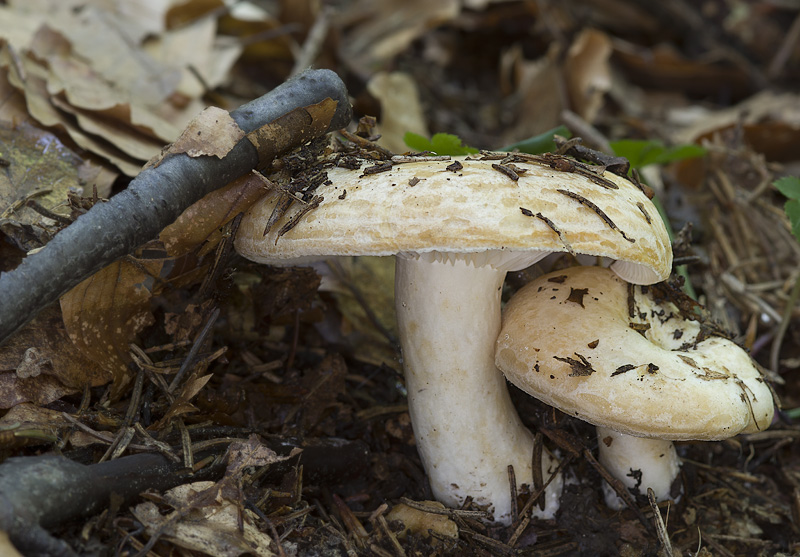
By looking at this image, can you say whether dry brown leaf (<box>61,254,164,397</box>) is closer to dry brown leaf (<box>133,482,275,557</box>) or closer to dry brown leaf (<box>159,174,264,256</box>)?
dry brown leaf (<box>159,174,264,256</box>)

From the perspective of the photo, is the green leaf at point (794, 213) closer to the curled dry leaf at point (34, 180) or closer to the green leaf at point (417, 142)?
the green leaf at point (417, 142)

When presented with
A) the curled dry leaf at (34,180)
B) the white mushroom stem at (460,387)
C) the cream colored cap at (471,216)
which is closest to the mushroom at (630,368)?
the white mushroom stem at (460,387)

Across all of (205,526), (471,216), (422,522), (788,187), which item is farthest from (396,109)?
(205,526)

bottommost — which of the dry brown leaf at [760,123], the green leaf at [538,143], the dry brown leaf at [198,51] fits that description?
the dry brown leaf at [760,123]

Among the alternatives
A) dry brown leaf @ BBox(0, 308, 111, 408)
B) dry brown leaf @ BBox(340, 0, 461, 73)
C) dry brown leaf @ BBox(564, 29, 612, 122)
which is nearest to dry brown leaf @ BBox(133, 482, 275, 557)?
dry brown leaf @ BBox(0, 308, 111, 408)

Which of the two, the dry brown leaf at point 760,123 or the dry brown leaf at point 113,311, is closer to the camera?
the dry brown leaf at point 113,311

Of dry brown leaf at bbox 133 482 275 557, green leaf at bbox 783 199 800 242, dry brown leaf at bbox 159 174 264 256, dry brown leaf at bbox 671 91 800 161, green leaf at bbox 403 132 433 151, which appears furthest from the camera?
dry brown leaf at bbox 671 91 800 161

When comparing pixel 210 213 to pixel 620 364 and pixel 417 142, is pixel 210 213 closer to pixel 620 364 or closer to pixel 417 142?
pixel 417 142
